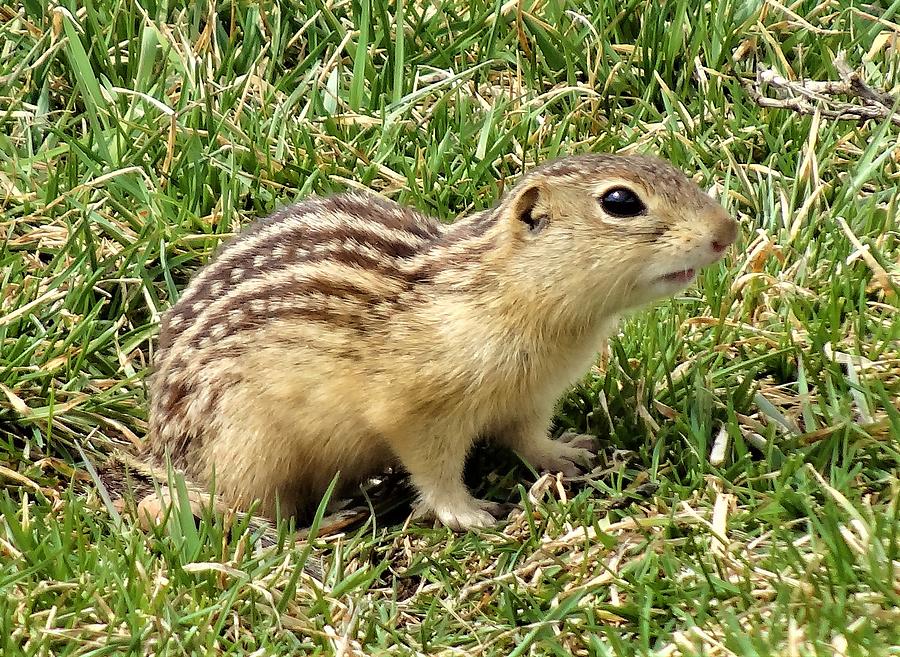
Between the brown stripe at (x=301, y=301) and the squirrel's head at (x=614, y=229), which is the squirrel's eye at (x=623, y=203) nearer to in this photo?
the squirrel's head at (x=614, y=229)

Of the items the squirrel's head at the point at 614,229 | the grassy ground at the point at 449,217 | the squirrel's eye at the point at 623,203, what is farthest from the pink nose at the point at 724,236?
the grassy ground at the point at 449,217

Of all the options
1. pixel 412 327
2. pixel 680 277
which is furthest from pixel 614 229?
pixel 412 327

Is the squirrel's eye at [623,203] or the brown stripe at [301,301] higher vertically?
the squirrel's eye at [623,203]

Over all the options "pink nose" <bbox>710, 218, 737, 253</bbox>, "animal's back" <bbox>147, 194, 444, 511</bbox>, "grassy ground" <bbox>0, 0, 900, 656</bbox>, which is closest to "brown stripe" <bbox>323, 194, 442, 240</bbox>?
"animal's back" <bbox>147, 194, 444, 511</bbox>

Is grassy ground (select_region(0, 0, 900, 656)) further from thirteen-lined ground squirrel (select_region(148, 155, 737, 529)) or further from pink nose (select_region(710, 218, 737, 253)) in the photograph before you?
pink nose (select_region(710, 218, 737, 253))

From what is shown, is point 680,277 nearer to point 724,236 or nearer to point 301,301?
point 724,236

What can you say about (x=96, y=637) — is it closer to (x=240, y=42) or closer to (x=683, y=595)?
(x=683, y=595)

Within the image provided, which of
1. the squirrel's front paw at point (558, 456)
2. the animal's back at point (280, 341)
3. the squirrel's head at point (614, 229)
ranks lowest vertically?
the squirrel's front paw at point (558, 456)
